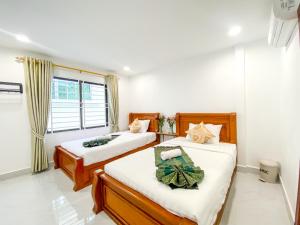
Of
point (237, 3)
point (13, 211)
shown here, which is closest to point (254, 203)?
point (237, 3)

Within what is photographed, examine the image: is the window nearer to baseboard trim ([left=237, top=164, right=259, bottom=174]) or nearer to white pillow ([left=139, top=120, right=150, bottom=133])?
white pillow ([left=139, top=120, right=150, bottom=133])

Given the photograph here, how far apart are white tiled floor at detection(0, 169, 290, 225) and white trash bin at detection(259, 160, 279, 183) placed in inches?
3.9

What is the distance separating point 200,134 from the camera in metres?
2.82

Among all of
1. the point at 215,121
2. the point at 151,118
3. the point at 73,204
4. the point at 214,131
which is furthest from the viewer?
the point at 151,118

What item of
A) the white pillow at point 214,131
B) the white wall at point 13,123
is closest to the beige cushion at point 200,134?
the white pillow at point 214,131

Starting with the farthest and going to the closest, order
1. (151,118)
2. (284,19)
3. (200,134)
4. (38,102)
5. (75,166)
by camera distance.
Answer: (151,118) < (38,102) < (200,134) < (75,166) < (284,19)

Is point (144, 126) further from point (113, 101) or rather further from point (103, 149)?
point (103, 149)

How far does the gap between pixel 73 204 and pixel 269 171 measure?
319cm

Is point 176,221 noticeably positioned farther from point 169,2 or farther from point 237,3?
point 237,3

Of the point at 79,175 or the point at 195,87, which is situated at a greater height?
the point at 195,87

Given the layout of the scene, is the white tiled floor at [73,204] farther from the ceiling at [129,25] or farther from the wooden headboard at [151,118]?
the ceiling at [129,25]

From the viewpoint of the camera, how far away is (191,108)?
363 centimetres

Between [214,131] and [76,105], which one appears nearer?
[214,131]

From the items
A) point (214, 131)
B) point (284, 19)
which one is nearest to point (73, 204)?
point (214, 131)
